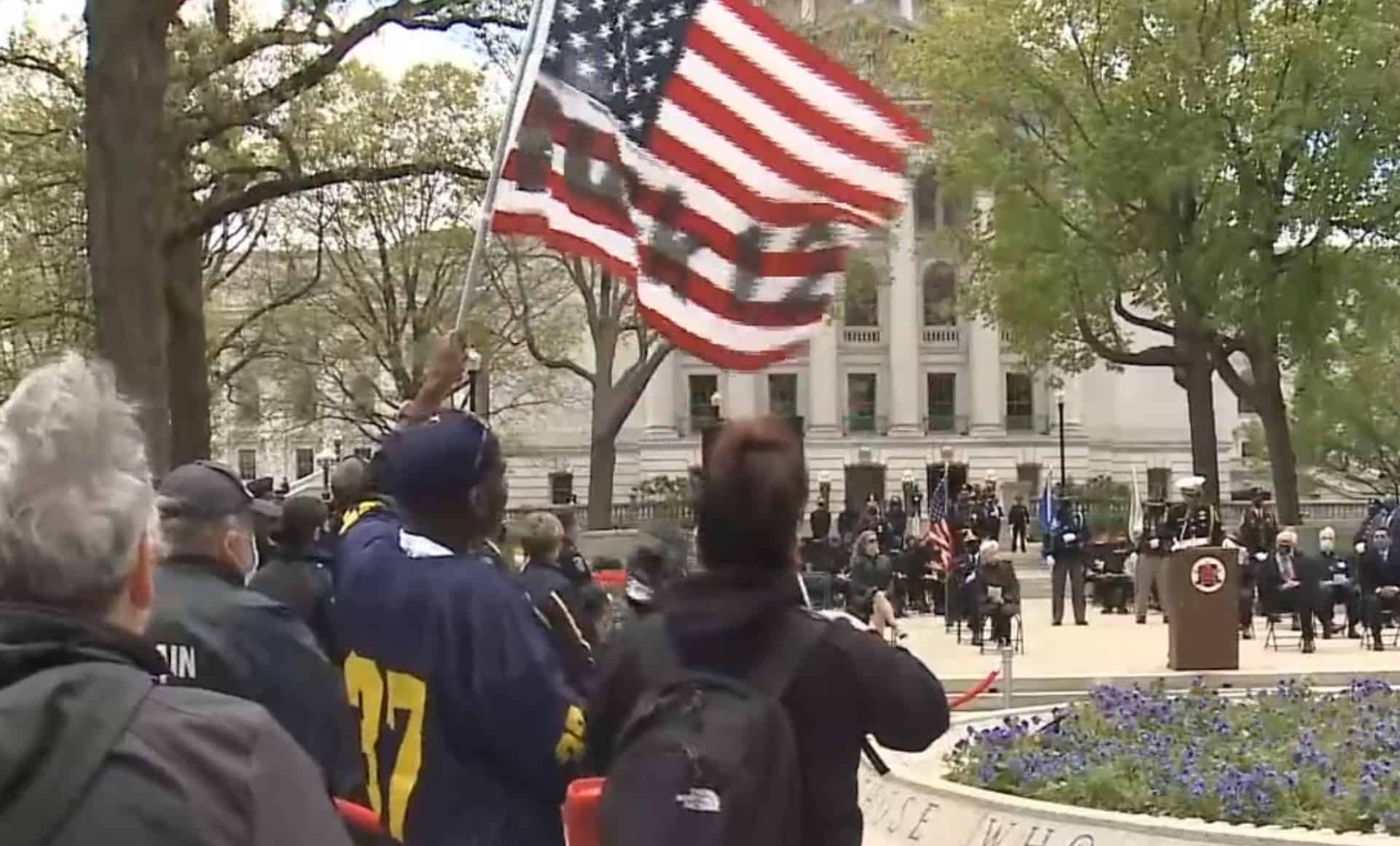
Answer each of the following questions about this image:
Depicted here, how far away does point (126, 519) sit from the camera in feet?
7.86

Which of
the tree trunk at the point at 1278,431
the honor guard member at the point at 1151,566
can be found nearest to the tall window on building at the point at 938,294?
the tree trunk at the point at 1278,431

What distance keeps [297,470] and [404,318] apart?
33.1 m

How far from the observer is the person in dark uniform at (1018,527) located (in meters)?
48.5

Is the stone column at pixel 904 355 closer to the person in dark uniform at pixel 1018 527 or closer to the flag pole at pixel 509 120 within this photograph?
the person in dark uniform at pixel 1018 527

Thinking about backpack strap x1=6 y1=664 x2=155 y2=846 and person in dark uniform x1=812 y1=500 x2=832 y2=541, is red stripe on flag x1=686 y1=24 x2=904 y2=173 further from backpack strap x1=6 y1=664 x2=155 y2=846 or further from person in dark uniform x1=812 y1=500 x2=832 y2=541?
person in dark uniform x1=812 y1=500 x2=832 y2=541

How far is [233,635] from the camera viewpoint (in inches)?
178

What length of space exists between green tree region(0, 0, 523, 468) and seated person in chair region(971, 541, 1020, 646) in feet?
24.5

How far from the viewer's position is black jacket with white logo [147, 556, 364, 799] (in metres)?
4.46

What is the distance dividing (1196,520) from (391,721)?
935 inches

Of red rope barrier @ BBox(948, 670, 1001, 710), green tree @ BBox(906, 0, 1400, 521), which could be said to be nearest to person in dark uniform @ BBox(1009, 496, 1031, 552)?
green tree @ BBox(906, 0, 1400, 521)

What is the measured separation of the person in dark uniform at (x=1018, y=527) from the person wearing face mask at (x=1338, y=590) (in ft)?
75.8

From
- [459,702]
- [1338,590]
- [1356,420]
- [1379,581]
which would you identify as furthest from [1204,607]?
[1356,420]

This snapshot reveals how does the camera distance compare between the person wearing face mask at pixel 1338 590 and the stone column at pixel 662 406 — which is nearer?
the person wearing face mask at pixel 1338 590

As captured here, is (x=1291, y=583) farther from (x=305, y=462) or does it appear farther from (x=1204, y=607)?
(x=305, y=462)
